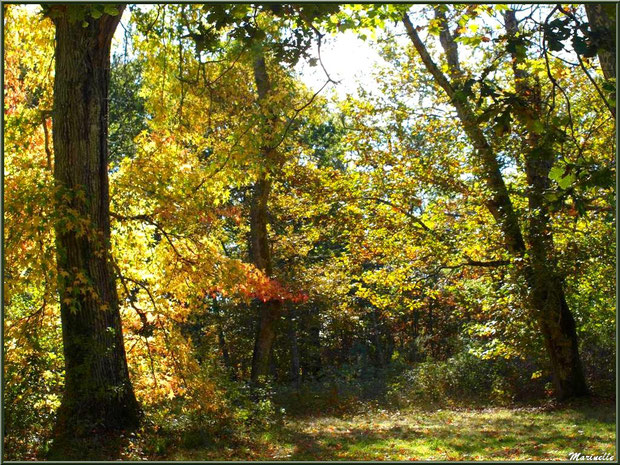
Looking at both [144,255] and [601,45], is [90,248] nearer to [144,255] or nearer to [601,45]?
[144,255]

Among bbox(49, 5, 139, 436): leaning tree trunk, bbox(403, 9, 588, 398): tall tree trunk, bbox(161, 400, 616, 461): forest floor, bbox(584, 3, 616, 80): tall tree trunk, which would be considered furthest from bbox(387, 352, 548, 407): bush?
bbox(584, 3, 616, 80): tall tree trunk

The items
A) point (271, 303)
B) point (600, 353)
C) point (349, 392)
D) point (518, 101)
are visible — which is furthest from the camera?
point (349, 392)

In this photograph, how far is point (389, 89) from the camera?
13.9 metres

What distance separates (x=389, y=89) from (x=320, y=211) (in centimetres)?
314

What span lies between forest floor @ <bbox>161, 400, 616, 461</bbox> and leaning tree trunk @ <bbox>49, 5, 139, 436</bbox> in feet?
3.53

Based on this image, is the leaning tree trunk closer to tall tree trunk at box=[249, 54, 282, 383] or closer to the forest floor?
the forest floor

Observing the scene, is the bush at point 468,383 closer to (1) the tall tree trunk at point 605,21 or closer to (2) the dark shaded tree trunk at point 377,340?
(2) the dark shaded tree trunk at point 377,340

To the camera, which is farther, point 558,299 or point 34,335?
point 558,299

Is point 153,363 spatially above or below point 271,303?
below

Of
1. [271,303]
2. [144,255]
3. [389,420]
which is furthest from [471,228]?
[144,255]

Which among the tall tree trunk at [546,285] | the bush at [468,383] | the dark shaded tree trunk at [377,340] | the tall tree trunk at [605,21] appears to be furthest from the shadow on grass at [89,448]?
the dark shaded tree trunk at [377,340]

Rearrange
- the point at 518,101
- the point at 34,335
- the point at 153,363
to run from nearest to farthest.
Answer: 1. the point at 518,101
2. the point at 34,335
3. the point at 153,363

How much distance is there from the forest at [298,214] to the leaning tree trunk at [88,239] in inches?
1.1

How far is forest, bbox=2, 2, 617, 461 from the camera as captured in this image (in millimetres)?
6664
